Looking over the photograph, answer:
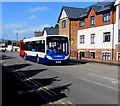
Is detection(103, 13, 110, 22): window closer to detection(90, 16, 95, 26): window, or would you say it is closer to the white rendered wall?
the white rendered wall

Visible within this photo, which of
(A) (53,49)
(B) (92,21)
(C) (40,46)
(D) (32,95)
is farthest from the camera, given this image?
(B) (92,21)

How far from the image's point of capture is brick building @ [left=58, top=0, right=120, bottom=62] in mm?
27812

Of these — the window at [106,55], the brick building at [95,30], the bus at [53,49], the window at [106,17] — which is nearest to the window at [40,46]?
the bus at [53,49]

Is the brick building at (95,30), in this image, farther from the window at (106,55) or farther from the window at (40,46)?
the window at (40,46)

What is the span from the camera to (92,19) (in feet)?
110

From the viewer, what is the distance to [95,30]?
32156mm

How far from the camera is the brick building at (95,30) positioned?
2781 centimetres

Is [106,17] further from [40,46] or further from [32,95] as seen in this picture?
[32,95]

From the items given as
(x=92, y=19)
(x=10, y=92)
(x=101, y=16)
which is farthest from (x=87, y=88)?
(x=92, y=19)

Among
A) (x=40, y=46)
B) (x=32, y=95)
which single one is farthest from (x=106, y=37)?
(x=32, y=95)

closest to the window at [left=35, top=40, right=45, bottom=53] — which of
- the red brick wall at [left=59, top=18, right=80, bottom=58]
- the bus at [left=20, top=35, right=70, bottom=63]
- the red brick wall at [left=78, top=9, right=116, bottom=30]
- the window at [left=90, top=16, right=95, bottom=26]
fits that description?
the bus at [left=20, top=35, right=70, bottom=63]

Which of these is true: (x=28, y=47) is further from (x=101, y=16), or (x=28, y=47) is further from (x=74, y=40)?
(x=74, y=40)

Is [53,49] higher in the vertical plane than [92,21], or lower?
lower

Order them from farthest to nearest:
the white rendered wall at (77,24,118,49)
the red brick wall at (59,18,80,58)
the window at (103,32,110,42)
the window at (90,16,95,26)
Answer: the red brick wall at (59,18,80,58) < the window at (90,16,95,26) < the window at (103,32,110,42) < the white rendered wall at (77,24,118,49)
